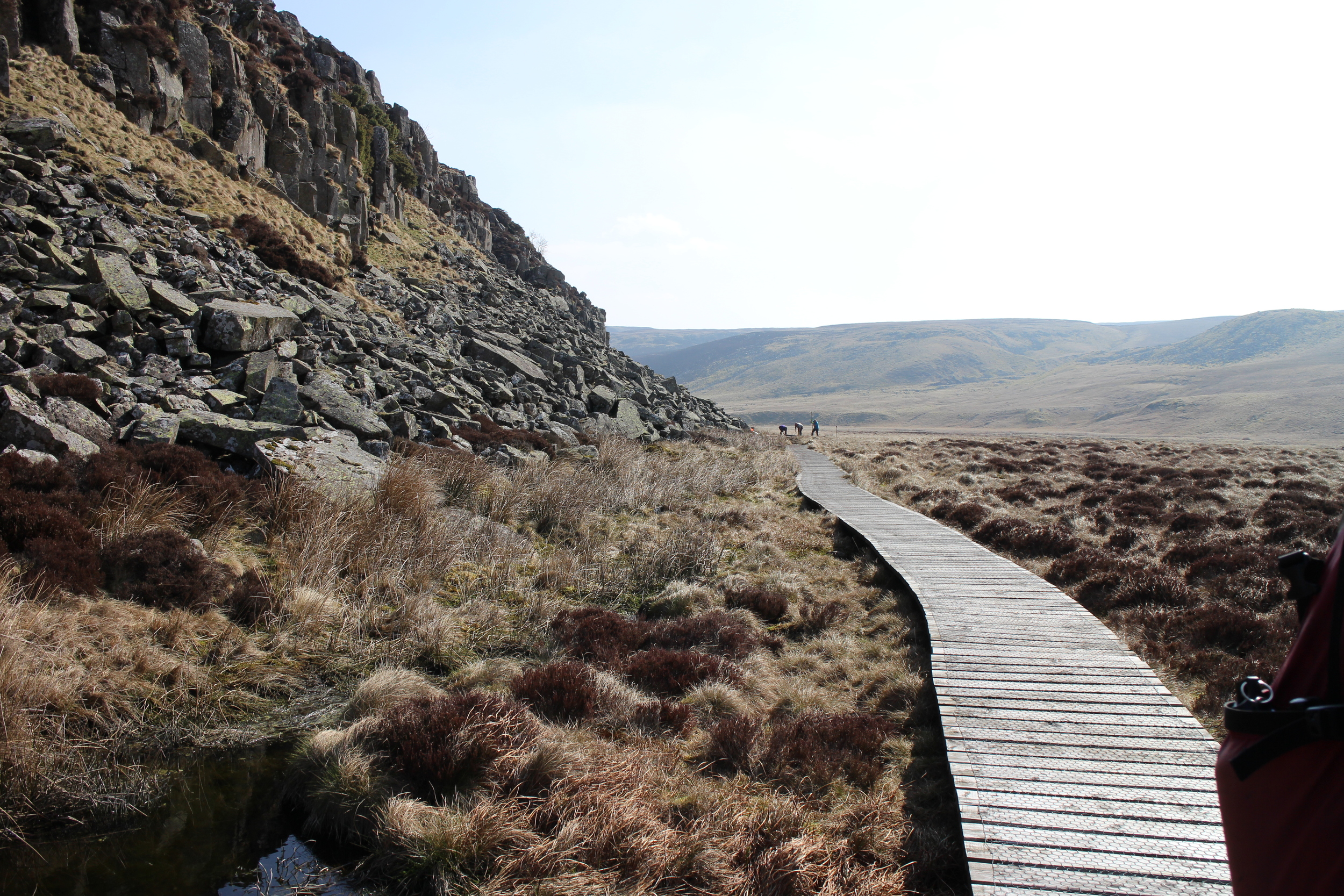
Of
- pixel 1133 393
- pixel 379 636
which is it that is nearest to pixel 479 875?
pixel 379 636

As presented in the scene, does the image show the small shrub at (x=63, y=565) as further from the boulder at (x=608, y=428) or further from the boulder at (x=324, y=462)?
the boulder at (x=608, y=428)

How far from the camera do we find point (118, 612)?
613 centimetres

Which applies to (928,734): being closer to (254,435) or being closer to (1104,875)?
(1104,875)

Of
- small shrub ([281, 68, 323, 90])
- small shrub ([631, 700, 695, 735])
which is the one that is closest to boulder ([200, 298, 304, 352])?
small shrub ([631, 700, 695, 735])

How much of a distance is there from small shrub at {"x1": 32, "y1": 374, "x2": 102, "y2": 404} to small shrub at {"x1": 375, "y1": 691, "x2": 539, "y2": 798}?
6.34 metres

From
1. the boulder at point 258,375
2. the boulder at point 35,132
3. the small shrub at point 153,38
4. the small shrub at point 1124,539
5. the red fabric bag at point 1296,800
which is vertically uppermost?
the small shrub at point 153,38

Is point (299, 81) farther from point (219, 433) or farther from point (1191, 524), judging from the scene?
point (1191, 524)

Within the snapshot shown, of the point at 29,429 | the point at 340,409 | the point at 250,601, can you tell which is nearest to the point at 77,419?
the point at 29,429

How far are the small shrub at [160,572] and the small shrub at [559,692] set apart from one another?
10.8 ft

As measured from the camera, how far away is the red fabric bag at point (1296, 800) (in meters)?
1.49

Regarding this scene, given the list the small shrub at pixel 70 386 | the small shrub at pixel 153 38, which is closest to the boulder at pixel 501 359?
the small shrub at pixel 153 38

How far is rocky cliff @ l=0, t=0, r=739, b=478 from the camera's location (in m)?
9.52

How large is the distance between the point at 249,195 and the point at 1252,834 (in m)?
24.3

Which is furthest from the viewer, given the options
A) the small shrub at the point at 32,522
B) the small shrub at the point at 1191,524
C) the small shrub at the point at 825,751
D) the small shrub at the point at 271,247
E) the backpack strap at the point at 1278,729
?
the small shrub at the point at 271,247
